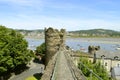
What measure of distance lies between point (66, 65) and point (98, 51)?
178 ft

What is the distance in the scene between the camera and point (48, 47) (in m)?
25.9

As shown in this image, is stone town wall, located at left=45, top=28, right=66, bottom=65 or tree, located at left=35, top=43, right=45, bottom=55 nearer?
stone town wall, located at left=45, top=28, right=66, bottom=65

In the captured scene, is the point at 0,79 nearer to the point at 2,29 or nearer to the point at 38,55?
the point at 2,29

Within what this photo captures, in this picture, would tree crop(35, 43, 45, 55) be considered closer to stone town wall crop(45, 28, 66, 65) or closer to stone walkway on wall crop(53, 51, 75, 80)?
stone town wall crop(45, 28, 66, 65)

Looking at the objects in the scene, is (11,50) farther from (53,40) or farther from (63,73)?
(63,73)

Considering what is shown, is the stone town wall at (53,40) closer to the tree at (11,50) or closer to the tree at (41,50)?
the tree at (11,50)

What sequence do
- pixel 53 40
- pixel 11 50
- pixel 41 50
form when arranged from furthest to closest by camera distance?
pixel 41 50 < pixel 11 50 < pixel 53 40

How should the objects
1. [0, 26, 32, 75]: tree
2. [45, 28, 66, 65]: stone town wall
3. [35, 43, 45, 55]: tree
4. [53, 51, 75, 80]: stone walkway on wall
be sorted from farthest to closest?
[35, 43, 45, 55]: tree → [0, 26, 32, 75]: tree → [45, 28, 66, 65]: stone town wall → [53, 51, 75, 80]: stone walkway on wall

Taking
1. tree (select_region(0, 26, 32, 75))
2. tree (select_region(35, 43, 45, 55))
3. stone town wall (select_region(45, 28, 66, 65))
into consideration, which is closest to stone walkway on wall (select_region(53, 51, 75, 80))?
stone town wall (select_region(45, 28, 66, 65))

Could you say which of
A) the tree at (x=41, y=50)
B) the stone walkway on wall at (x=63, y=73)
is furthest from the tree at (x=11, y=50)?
the stone walkway on wall at (x=63, y=73)

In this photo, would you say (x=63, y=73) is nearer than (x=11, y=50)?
Yes

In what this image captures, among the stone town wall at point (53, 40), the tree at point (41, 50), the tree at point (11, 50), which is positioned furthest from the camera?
the tree at point (41, 50)

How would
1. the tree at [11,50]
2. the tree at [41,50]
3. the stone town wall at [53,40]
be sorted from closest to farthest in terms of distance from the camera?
the stone town wall at [53,40], the tree at [11,50], the tree at [41,50]

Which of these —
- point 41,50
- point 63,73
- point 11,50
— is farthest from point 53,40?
point 41,50
